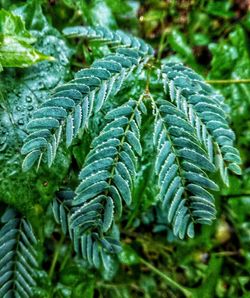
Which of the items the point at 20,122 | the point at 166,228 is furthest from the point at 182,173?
the point at 166,228

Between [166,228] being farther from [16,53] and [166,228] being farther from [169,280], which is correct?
[16,53]

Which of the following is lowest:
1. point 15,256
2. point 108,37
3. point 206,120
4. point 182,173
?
point 15,256

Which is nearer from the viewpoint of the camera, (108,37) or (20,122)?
(20,122)

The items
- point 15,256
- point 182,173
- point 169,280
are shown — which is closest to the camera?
point 182,173

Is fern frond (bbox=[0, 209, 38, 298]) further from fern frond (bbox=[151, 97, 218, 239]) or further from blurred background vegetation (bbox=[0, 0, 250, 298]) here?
fern frond (bbox=[151, 97, 218, 239])

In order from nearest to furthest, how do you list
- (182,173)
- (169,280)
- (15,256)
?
1. (182,173)
2. (15,256)
3. (169,280)
